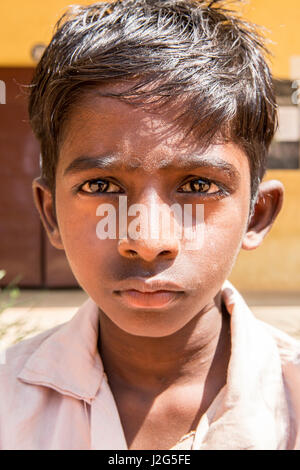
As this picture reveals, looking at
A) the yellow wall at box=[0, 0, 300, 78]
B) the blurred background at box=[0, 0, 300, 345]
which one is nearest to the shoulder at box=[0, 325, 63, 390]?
the blurred background at box=[0, 0, 300, 345]

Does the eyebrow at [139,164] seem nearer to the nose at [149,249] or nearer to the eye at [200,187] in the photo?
the eye at [200,187]

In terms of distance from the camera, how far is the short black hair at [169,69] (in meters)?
1.11

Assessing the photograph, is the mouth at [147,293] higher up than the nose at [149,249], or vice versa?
the nose at [149,249]

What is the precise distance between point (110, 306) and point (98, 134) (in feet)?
1.04

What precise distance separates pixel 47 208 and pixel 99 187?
0.28 metres

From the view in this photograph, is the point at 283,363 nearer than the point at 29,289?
Yes

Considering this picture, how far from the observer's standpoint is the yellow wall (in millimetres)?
4520

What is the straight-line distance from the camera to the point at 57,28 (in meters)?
→ 1.32

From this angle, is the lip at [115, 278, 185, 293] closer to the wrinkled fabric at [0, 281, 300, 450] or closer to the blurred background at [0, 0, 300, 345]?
the wrinkled fabric at [0, 281, 300, 450]

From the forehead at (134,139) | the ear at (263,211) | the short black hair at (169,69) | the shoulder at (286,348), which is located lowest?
the shoulder at (286,348)

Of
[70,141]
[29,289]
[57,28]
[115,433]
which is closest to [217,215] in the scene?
[70,141]

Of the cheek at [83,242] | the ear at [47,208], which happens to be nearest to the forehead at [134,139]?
the cheek at [83,242]
